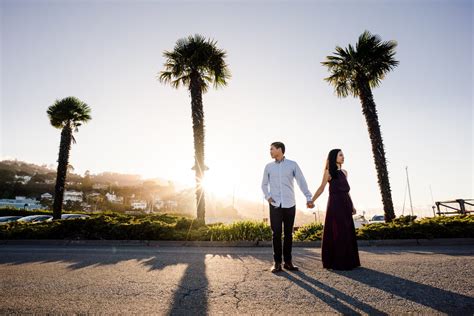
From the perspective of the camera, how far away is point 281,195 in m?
4.88

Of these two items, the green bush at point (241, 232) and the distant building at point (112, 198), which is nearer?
the green bush at point (241, 232)

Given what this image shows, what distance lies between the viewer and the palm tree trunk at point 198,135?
14.5 m

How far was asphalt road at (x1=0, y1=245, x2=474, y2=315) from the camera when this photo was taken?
298 centimetres

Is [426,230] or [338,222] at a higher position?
[338,222]

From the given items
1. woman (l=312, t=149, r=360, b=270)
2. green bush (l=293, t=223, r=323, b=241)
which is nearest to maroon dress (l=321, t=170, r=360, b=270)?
woman (l=312, t=149, r=360, b=270)

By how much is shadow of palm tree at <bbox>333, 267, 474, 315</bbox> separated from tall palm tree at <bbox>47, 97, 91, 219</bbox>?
938 inches

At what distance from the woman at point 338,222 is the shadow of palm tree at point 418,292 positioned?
12.7 inches

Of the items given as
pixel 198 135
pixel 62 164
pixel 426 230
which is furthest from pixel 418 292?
pixel 62 164

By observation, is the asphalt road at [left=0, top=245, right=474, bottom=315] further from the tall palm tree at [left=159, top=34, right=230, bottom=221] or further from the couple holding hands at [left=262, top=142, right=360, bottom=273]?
the tall palm tree at [left=159, top=34, right=230, bottom=221]

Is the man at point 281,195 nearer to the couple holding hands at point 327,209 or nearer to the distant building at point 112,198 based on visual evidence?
the couple holding hands at point 327,209

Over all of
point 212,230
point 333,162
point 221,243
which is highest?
point 333,162

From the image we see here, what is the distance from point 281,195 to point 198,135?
11249mm

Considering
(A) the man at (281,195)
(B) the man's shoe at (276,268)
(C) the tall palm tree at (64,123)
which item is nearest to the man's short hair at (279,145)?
(A) the man at (281,195)

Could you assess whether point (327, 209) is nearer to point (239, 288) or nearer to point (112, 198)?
point (239, 288)
